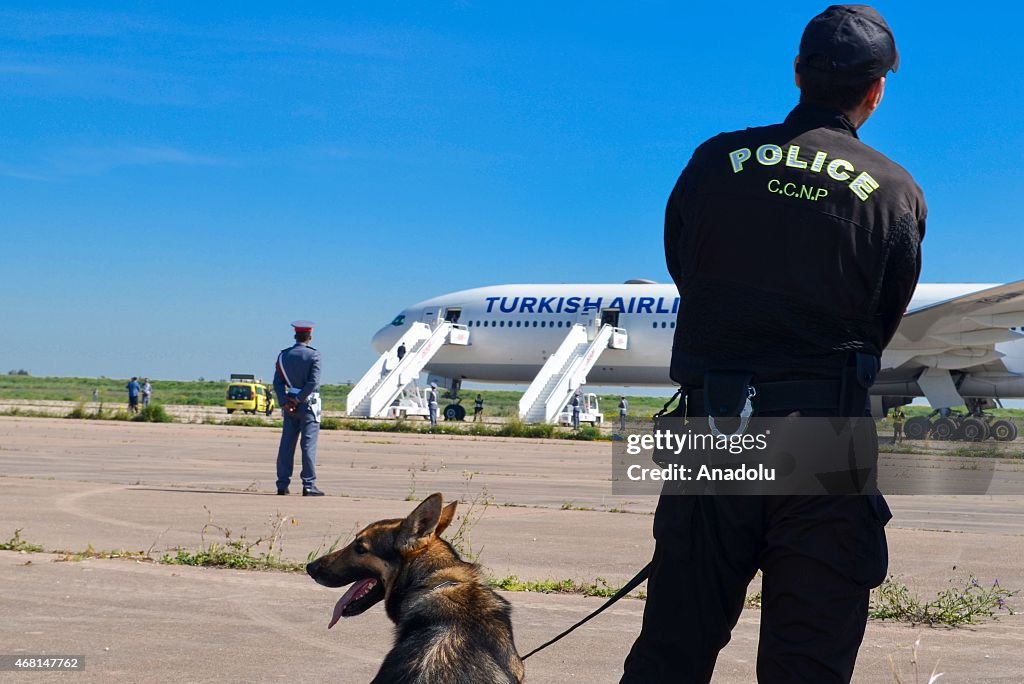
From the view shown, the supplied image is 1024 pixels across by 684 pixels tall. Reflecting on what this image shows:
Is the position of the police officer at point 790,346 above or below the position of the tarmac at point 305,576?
above

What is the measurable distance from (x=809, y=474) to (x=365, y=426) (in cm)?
3106

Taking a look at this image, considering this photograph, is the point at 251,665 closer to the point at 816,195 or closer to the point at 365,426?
the point at 816,195

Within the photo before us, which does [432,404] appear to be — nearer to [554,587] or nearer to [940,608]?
[554,587]

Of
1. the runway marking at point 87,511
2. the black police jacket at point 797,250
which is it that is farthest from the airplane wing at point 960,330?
the black police jacket at point 797,250

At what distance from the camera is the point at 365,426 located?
110ft

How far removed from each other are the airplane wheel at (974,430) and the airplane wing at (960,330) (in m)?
1.73

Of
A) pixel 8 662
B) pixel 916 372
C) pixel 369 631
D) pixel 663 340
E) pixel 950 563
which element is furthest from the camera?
pixel 663 340

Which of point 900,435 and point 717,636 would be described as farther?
point 900,435

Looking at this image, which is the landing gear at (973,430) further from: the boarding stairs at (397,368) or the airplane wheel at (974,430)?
the boarding stairs at (397,368)

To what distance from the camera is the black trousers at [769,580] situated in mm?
2729

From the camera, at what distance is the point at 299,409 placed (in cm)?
1266

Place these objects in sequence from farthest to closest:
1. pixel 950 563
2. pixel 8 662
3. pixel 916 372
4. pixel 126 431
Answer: pixel 916 372 < pixel 126 431 < pixel 950 563 < pixel 8 662

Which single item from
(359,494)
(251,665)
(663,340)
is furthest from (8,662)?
(663,340)

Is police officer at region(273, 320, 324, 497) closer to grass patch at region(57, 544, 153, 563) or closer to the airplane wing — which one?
grass patch at region(57, 544, 153, 563)
